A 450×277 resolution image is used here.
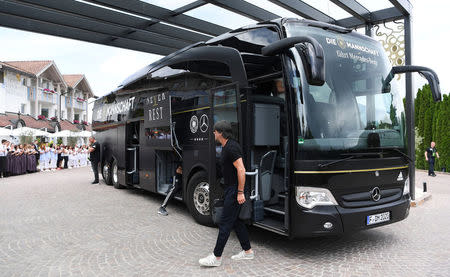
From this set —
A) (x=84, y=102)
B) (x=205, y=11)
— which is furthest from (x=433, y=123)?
(x=84, y=102)

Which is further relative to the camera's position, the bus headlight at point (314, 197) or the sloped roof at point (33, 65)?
the sloped roof at point (33, 65)

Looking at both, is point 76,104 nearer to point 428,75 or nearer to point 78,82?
point 78,82

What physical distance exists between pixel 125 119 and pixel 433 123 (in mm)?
18842

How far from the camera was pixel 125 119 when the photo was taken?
11.2 m

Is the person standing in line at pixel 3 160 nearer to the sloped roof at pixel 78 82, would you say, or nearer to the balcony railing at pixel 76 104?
the balcony railing at pixel 76 104

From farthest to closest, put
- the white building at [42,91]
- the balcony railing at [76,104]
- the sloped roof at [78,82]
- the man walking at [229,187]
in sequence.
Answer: the sloped roof at [78,82] < the balcony railing at [76,104] < the white building at [42,91] < the man walking at [229,187]

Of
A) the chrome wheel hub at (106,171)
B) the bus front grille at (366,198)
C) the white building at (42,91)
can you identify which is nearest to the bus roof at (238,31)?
the bus front grille at (366,198)

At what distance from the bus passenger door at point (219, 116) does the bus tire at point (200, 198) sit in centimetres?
54

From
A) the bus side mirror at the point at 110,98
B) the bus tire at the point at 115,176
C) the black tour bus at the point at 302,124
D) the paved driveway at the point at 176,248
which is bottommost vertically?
the paved driveway at the point at 176,248

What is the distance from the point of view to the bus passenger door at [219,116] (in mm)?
5738

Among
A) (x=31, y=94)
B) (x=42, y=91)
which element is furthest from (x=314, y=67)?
(x=42, y=91)

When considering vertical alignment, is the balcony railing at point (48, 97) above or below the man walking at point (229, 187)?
above

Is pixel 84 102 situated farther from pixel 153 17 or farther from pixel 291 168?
pixel 291 168

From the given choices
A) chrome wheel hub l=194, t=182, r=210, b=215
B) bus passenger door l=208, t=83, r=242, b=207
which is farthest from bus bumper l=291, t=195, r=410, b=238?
chrome wheel hub l=194, t=182, r=210, b=215
